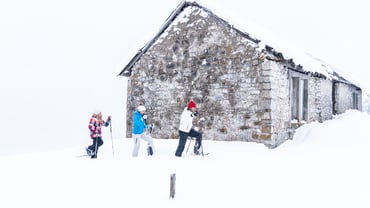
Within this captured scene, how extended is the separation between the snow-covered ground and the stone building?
0.86m

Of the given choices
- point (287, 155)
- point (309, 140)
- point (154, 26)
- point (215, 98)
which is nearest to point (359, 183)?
point (287, 155)

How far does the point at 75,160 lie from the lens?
977 cm

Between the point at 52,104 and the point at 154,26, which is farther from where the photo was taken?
the point at 52,104

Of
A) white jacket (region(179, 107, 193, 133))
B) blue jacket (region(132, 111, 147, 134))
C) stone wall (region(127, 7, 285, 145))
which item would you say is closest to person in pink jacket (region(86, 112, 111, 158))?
blue jacket (region(132, 111, 147, 134))

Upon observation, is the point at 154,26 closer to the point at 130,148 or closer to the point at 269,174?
the point at 130,148

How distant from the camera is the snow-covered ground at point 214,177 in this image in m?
5.71

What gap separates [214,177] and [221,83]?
529cm

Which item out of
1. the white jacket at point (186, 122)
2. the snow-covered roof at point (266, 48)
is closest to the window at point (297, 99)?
the snow-covered roof at point (266, 48)

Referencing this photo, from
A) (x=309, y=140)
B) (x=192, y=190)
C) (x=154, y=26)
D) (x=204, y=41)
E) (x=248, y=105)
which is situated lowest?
(x=192, y=190)

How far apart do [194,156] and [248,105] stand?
2.61m

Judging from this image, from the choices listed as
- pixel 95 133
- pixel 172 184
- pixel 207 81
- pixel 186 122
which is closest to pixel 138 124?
pixel 95 133

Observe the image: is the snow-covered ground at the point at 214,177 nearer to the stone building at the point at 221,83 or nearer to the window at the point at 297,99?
the stone building at the point at 221,83

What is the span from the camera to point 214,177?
7.31 m

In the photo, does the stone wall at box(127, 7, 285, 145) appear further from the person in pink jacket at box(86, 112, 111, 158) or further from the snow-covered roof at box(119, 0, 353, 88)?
the person in pink jacket at box(86, 112, 111, 158)
